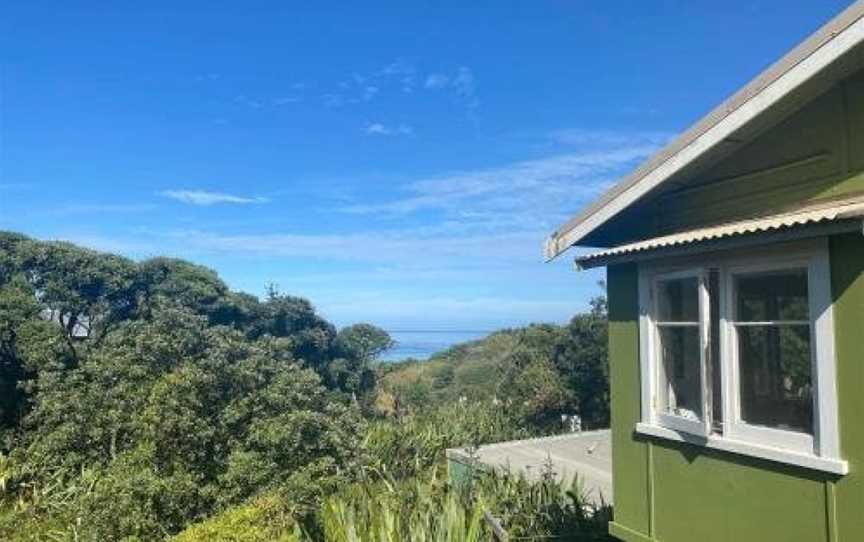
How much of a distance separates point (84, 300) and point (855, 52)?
72.5 ft

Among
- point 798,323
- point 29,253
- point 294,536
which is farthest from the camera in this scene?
point 29,253

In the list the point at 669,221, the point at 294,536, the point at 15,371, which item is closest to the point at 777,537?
the point at 669,221

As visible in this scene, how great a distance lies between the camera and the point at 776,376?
16.6ft

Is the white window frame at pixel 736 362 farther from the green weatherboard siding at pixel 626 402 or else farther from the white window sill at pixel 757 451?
the green weatherboard siding at pixel 626 402

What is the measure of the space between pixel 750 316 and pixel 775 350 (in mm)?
275

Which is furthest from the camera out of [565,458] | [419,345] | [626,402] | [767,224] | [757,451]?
[419,345]

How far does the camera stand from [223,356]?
40.1 ft

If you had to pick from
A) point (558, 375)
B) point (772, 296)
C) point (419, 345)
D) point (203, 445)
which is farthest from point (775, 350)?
point (419, 345)

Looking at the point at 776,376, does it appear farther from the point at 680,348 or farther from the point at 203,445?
the point at 203,445

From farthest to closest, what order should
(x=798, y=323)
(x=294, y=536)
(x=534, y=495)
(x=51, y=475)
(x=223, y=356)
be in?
(x=51, y=475), (x=223, y=356), (x=534, y=495), (x=294, y=536), (x=798, y=323)

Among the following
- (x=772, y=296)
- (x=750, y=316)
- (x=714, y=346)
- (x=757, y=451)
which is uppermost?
(x=772, y=296)

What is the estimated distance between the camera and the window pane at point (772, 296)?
4789mm

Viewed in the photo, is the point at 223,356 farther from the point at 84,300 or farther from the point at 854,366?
the point at 84,300

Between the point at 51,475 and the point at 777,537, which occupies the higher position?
the point at 777,537
